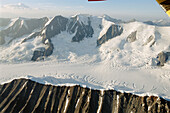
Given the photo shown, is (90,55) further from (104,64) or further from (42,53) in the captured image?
(42,53)

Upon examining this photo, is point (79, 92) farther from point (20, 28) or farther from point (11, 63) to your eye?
point (20, 28)

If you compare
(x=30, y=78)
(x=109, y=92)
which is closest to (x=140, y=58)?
(x=109, y=92)

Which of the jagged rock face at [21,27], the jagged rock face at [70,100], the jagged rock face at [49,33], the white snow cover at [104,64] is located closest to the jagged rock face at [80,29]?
the jagged rock face at [49,33]

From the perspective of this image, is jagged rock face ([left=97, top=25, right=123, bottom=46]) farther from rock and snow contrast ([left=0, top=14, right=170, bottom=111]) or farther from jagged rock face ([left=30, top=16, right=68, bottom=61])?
jagged rock face ([left=30, top=16, right=68, bottom=61])

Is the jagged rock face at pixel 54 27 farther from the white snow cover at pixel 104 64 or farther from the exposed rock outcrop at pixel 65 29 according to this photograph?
the white snow cover at pixel 104 64

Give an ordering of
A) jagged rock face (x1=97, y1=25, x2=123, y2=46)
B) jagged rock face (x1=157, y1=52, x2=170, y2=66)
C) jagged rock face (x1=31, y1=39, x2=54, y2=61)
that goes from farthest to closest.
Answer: jagged rock face (x1=97, y1=25, x2=123, y2=46) → jagged rock face (x1=31, y1=39, x2=54, y2=61) → jagged rock face (x1=157, y1=52, x2=170, y2=66)

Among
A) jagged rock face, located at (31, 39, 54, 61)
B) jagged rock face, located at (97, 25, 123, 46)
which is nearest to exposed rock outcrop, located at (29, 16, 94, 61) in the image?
jagged rock face, located at (31, 39, 54, 61)

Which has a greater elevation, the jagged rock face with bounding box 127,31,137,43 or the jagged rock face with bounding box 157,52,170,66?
the jagged rock face with bounding box 127,31,137,43

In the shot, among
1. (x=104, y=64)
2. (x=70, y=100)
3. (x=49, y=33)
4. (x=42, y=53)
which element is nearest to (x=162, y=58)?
(x=104, y=64)
